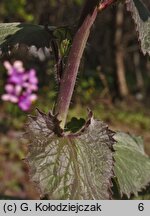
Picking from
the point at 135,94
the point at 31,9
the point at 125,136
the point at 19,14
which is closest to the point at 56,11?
the point at 31,9

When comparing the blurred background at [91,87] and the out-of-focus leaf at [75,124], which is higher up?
the blurred background at [91,87]

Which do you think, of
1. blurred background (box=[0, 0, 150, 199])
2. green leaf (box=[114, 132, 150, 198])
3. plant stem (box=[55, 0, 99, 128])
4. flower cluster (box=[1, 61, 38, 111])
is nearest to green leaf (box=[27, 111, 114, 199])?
plant stem (box=[55, 0, 99, 128])

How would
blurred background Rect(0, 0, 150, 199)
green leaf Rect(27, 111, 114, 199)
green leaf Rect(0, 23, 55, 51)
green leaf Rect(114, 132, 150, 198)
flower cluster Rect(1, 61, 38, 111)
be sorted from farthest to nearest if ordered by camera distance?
blurred background Rect(0, 0, 150, 199)
flower cluster Rect(1, 61, 38, 111)
green leaf Rect(114, 132, 150, 198)
green leaf Rect(0, 23, 55, 51)
green leaf Rect(27, 111, 114, 199)

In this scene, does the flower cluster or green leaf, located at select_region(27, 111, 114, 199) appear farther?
the flower cluster

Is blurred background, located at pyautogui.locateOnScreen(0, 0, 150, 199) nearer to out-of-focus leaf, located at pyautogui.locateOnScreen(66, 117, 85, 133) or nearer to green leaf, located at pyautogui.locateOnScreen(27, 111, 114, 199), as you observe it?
out-of-focus leaf, located at pyautogui.locateOnScreen(66, 117, 85, 133)

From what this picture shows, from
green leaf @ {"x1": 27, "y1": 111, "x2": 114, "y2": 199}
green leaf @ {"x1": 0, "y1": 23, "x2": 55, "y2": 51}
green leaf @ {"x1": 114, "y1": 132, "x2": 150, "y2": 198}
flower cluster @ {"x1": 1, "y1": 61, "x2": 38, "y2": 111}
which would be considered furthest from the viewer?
flower cluster @ {"x1": 1, "y1": 61, "x2": 38, "y2": 111}

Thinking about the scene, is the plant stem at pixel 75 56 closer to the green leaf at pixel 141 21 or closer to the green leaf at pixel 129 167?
the green leaf at pixel 141 21

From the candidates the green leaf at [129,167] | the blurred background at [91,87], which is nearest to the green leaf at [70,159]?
the green leaf at [129,167]

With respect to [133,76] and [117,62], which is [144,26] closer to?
[117,62]

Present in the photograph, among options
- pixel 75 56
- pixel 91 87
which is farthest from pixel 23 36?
pixel 91 87
